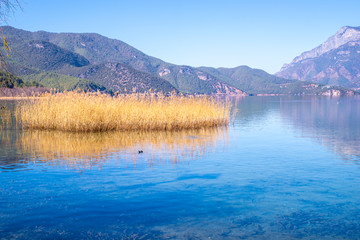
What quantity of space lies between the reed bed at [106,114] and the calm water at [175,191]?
4.75 meters

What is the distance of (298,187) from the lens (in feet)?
35.9

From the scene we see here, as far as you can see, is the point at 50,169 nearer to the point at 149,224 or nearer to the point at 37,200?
the point at 37,200

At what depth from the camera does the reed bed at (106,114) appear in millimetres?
23344

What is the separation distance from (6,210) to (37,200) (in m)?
0.91

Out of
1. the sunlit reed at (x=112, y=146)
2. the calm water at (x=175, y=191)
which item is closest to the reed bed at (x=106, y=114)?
the sunlit reed at (x=112, y=146)

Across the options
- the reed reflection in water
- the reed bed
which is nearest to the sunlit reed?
the reed reflection in water

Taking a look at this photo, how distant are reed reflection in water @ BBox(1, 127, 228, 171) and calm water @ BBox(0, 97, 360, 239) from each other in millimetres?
77

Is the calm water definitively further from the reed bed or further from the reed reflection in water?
the reed bed

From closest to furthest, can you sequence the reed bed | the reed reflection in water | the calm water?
the calm water
the reed reflection in water
the reed bed

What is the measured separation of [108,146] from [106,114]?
6289mm

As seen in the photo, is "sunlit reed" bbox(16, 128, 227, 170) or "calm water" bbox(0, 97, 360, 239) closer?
"calm water" bbox(0, 97, 360, 239)

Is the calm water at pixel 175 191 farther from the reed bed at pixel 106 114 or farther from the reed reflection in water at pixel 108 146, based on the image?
the reed bed at pixel 106 114

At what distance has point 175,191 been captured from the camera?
10266mm

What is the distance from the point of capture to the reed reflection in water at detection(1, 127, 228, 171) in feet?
48.6
